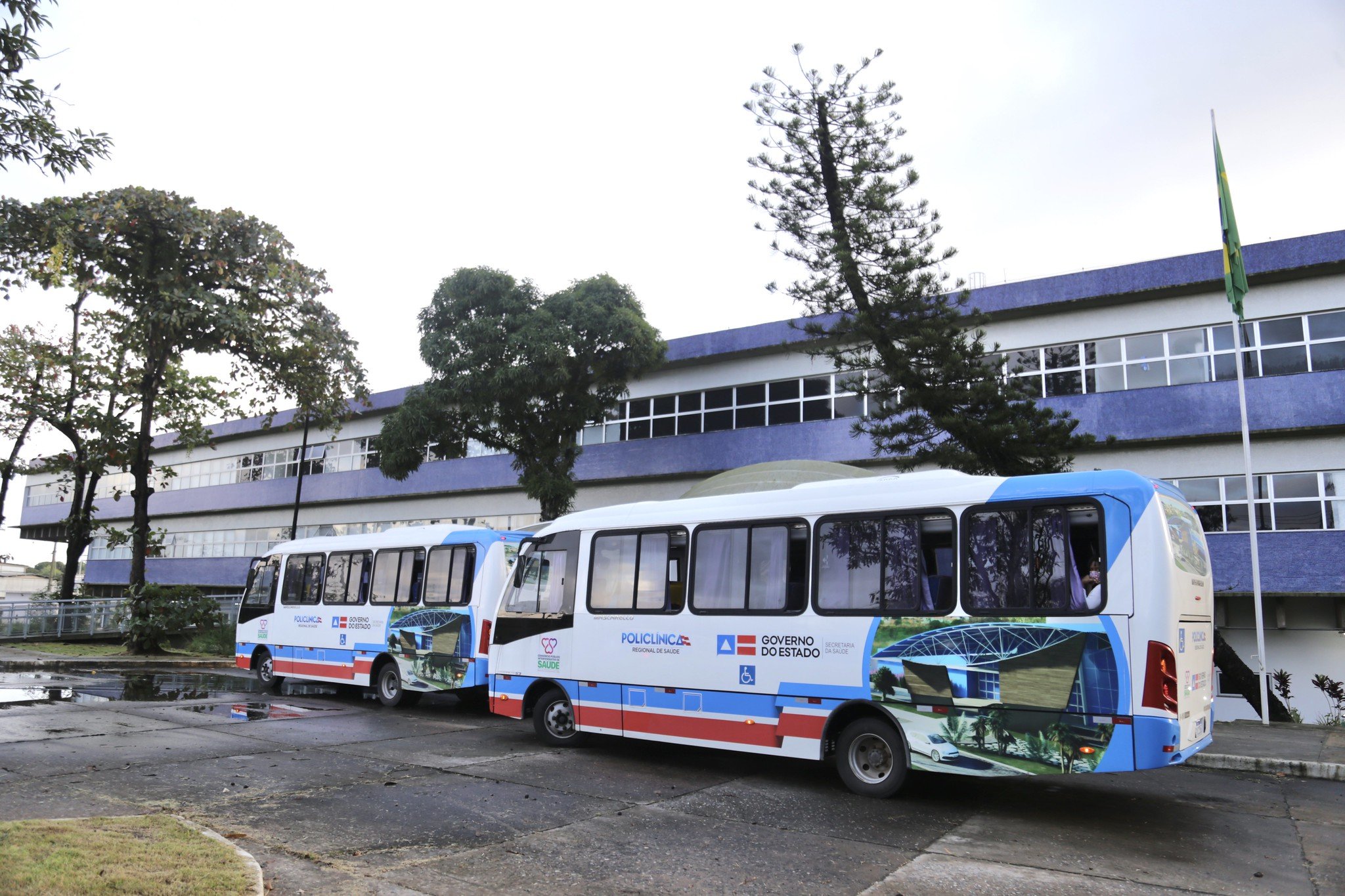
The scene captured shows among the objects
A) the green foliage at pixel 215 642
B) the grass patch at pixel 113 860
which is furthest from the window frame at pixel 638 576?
the green foliage at pixel 215 642

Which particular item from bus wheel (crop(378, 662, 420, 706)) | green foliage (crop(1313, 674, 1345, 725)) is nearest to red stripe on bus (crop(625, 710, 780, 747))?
bus wheel (crop(378, 662, 420, 706))

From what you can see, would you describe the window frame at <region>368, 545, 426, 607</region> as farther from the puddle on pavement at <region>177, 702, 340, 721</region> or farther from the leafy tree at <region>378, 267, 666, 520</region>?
the leafy tree at <region>378, 267, 666, 520</region>

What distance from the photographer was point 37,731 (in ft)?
38.5

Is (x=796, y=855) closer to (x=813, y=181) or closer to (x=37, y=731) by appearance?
(x=37, y=731)

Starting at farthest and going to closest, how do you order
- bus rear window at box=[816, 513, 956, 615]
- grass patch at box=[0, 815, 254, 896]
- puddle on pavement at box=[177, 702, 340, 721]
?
puddle on pavement at box=[177, 702, 340, 721] → bus rear window at box=[816, 513, 956, 615] → grass patch at box=[0, 815, 254, 896]

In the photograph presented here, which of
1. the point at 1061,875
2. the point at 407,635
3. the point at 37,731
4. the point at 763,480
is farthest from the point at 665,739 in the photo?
the point at 763,480

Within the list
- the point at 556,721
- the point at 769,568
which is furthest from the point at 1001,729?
the point at 556,721

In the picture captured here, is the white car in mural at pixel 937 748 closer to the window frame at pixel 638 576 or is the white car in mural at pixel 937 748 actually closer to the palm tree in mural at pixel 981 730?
the palm tree in mural at pixel 981 730

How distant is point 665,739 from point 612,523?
255 cm

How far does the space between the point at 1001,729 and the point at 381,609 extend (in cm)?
1087

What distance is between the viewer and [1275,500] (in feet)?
70.0

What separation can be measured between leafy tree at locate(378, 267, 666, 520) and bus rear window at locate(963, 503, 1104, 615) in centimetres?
1791

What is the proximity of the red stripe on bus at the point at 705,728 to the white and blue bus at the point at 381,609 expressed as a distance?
3.30 m

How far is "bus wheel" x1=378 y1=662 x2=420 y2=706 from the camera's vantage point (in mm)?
15562
